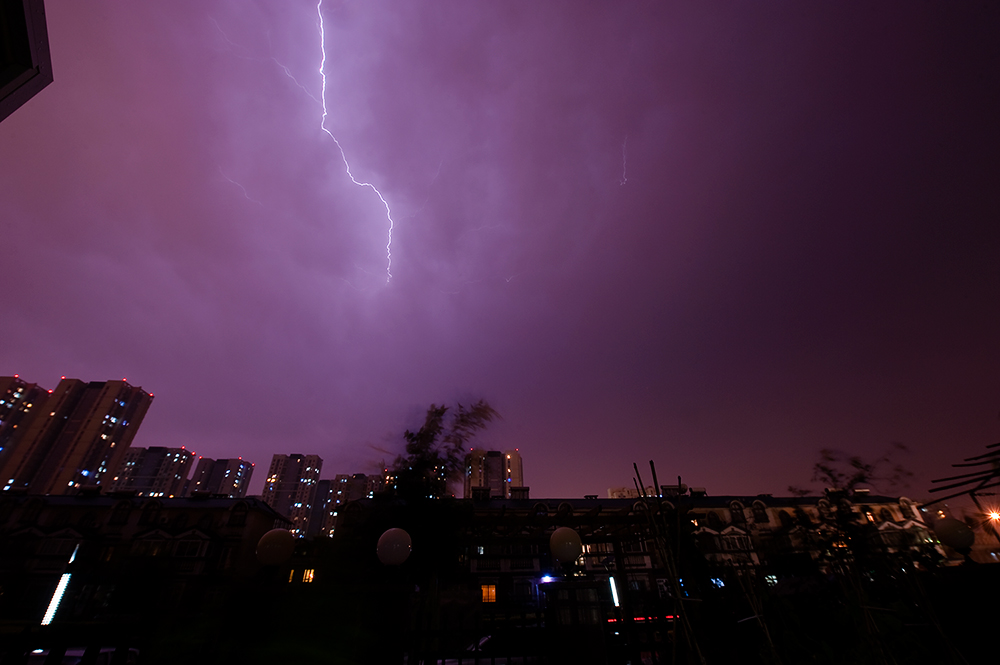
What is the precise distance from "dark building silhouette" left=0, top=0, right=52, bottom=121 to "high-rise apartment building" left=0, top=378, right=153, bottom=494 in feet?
348

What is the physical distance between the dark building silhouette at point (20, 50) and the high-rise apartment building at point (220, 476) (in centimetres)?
15167

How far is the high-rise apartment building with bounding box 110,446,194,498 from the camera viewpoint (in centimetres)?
10881

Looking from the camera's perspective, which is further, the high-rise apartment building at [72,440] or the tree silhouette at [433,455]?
the high-rise apartment building at [72,440]

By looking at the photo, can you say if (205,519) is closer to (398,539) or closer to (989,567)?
(398,539)

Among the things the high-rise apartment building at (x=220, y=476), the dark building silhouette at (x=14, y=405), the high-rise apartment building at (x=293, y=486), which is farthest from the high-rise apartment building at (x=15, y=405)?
the high-rise apartment building at (x=293, y=486)

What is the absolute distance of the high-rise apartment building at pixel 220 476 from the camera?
12419cm

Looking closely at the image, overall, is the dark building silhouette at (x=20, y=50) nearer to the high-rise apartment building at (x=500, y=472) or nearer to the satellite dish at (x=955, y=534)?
the satellite dish at (x=955, y=534)

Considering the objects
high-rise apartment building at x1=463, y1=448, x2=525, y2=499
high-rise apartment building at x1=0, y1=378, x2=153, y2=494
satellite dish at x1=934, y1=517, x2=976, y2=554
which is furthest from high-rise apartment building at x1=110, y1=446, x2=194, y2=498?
satellite dish at x1=934, y1=517, x2=976, y2=554

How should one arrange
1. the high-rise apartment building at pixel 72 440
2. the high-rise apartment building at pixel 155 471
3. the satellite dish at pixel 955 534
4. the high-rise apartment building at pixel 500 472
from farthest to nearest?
1. the high-rise apartment building at pixel 155 471
2. the high-rise apartment building at pixel 500 472
3. the high-rise apartment building at pixel 72 440
4. the satellite dish at pixel 955 534

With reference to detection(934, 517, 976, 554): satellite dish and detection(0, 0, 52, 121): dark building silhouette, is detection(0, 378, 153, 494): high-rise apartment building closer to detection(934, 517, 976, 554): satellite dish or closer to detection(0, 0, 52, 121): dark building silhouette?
detection(0, 0, 52, 121): dark building silhouette

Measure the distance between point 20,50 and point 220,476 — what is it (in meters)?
160

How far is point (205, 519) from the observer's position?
28250mm

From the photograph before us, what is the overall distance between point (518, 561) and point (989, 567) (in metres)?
25.6

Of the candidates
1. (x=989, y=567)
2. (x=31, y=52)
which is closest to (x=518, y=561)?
(x=989, y=567)
